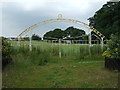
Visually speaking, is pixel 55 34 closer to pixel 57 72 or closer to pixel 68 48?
pixel 68 48

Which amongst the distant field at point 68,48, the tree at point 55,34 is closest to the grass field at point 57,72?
the distant field at point 68,48

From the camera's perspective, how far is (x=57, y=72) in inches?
175

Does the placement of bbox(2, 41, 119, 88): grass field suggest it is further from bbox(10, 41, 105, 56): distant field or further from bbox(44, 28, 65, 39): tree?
bbox(44, 28, 65, 39): tree

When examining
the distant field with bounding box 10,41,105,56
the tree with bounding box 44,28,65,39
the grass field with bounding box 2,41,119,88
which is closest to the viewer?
the grass field with bounding box 2,41,119,88

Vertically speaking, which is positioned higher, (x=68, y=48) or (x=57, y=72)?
(x=68, y=48)

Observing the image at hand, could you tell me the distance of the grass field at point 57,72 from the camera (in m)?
3.25

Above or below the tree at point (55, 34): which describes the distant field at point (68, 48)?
below

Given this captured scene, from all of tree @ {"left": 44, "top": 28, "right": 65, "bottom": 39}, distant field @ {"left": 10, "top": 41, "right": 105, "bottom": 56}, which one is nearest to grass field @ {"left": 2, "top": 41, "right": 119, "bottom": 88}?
distant field @ {"left": 10, "top": 41, "right": 105, "bottom": 56}

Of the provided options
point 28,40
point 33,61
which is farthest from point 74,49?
point 33,61

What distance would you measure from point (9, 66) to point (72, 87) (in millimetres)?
2505

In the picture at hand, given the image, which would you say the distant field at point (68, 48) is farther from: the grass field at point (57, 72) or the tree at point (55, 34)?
the tree at point (55, 34)

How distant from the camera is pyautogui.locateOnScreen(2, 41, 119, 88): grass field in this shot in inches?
128

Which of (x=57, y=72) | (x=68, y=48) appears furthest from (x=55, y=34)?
(x=57, y=72)

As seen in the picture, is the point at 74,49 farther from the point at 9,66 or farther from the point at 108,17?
the point at 108,17
